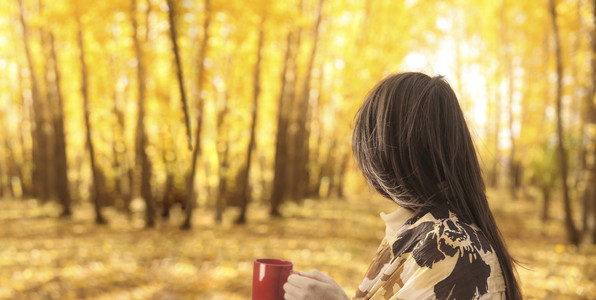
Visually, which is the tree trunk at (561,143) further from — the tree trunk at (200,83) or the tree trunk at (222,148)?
the tree trunk at (222,148)

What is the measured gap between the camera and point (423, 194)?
3.84 ft

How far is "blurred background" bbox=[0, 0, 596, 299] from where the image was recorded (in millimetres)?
6434

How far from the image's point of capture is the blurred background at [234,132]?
21.1ft

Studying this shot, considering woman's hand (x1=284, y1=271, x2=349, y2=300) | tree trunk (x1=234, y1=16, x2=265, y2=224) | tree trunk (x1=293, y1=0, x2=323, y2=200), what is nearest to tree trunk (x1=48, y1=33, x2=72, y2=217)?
tree trunk (x1=234, y1=16, x2=265, y2=224)

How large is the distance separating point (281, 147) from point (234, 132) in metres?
1.91

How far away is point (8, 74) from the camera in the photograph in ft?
54.9

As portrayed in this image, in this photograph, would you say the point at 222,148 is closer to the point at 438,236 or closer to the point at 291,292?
the point at 291,292

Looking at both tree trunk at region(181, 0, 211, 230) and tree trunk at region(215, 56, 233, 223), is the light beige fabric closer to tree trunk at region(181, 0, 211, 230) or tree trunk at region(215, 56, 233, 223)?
tree trunk at region(181, 0, 211, 230)

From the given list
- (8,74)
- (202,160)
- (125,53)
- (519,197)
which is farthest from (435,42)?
(8,74)

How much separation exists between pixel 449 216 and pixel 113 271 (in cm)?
587

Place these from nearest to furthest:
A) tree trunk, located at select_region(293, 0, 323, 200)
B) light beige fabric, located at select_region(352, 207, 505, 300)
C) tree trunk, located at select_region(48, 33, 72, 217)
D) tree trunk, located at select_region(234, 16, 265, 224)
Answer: light beige fabric, located at select_region(352, 207, 505, 300) < tree trunk, located at select_region(234, 16, 265, 224) < tree trunk, located at select_region(48, 33, 72, 217) < tree trunk, located at select_region(293, 0, 323, 200)

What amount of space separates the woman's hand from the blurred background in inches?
21.8

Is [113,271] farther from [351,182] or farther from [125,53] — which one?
[351,182]

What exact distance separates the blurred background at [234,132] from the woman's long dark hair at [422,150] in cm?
45
